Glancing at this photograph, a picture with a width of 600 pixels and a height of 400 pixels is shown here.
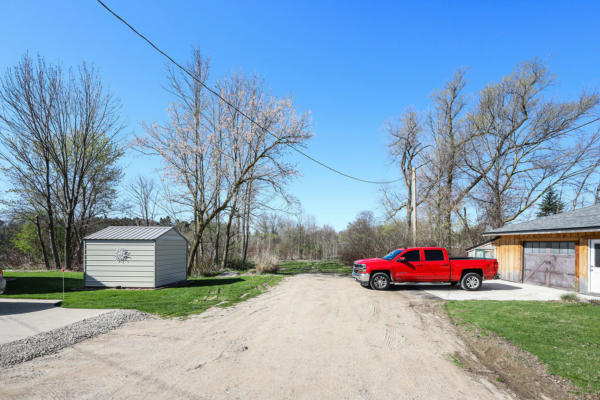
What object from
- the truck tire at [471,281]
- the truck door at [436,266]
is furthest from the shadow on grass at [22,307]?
the truck tire at [471,281]

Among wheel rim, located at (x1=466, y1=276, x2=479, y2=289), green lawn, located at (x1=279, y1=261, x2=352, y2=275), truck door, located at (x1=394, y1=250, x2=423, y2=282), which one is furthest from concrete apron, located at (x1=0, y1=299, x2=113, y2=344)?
wheel rim, located at (x1=466, y1=276, x2=479, y2=289)

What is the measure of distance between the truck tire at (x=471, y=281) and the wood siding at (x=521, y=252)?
3587 mm

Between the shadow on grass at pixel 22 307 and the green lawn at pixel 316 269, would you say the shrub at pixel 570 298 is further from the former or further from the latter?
the shadow on grass at pixel 22 307

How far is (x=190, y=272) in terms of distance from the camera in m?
18.7

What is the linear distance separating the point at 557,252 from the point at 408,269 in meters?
6.79

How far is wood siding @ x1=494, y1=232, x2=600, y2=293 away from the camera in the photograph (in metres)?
12.0

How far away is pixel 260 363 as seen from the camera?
16.3 feet

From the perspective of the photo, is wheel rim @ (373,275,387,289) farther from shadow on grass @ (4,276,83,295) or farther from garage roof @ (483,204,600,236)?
shadow on grass @ (4,276,83,295)

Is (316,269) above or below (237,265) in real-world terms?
below

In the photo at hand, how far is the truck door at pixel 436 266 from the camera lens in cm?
1285

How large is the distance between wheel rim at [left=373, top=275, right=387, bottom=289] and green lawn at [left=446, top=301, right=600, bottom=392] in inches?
120

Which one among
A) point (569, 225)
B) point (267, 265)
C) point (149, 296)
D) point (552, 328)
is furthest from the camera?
point (267, 265)

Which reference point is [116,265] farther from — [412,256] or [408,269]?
[412,256]

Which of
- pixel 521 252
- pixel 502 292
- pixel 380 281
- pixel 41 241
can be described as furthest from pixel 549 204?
pixel 41 241
